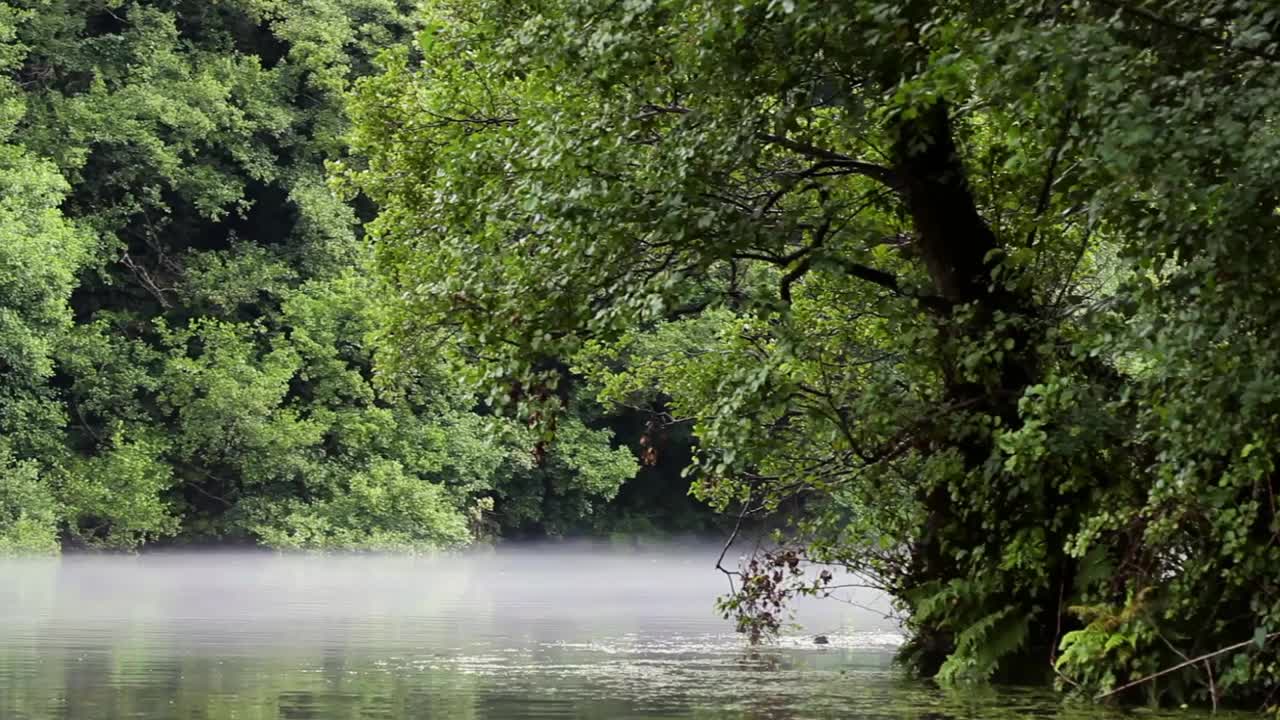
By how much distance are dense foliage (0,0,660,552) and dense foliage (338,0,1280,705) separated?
29.9 metres

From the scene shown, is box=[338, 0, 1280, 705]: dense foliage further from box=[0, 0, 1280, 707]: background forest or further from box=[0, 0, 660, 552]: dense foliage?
box=[0, 0, 660, 552]: dense foliage

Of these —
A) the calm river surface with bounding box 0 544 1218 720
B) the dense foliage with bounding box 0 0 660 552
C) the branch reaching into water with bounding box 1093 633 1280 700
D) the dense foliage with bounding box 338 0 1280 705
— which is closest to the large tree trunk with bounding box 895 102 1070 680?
the dense foliage with bounding box 338 0 1280 705

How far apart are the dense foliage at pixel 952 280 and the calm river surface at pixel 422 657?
1202 mm

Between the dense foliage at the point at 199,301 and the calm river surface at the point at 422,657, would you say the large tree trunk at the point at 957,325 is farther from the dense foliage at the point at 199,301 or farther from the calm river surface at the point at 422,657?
the dense foliage at the point at 199,301

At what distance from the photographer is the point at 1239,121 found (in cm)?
1138

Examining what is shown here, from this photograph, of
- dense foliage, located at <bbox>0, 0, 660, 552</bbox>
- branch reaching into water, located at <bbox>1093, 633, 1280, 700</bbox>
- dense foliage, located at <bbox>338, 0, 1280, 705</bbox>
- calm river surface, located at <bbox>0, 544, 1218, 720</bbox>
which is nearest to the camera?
dense foliage, located at <bbox>338, 0, 1280, 705</bbox>

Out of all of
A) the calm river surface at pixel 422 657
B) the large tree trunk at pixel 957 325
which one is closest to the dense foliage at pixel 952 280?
the large tree trunk at pixel 957 325

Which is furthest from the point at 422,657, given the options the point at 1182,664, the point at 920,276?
the point at 1182,664

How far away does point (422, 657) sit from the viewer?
68.1 ft

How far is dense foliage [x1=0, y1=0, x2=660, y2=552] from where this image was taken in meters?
48.6

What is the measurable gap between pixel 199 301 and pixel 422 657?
3389 centimetres

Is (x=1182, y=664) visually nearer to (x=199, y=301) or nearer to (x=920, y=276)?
(x=920, y=276)

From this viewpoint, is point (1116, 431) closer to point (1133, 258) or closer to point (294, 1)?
point (1133, 258)

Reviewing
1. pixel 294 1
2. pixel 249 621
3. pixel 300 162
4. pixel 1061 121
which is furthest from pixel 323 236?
pixel 1061 121
